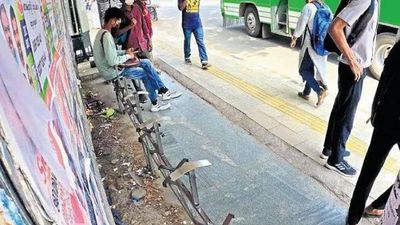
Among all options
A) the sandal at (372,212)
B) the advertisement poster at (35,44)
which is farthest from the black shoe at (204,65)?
the advertisement poster at (35,44)

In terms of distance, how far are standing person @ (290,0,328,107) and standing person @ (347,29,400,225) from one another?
2356 mm

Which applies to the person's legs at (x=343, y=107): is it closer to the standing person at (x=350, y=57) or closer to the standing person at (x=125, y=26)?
the standing person at (x=350, y=57)

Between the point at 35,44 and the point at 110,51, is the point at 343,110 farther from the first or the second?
the point at 110,51

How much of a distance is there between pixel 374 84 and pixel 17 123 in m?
5.72

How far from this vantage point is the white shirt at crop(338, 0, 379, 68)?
2.51 meters

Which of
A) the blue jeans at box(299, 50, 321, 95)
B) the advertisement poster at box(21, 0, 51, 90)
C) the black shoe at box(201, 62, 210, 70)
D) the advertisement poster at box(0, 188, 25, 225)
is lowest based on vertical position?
the black shoe at box(201, 62, 210, 70)

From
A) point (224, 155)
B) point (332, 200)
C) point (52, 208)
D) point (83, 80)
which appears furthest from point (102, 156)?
point (52, 208)

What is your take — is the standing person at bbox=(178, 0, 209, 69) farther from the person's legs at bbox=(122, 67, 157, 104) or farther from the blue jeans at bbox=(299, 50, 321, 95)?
the blue jeans at bbox=(299, 50, 321, 95)

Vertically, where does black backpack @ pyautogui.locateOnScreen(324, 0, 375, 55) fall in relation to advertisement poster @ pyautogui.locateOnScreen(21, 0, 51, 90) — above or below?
below

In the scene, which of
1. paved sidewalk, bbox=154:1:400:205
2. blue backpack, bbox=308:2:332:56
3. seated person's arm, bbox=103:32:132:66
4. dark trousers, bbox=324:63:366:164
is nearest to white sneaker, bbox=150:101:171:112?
paved sidewalk, bbox=154:1:400:205

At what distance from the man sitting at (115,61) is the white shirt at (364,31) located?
2536 millimetres

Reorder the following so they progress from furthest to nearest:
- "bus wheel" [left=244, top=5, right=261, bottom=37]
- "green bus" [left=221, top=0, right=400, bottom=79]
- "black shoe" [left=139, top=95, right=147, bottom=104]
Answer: "bus wheel" [left=244, top=5, right=261, bottom=37], "green bus" [left=221, top=0, right=400, bottom=79], "black shoe" [left=139, top=95, right=147, bottom=104]

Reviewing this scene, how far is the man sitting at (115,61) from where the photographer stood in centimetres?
409

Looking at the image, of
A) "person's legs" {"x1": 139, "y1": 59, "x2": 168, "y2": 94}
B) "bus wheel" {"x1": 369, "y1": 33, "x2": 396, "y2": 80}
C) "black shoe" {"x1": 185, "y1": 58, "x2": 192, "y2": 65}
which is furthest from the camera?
"black shoe" {"x1": 185, "y1": 58, "x2": 192, "y2": 65}
